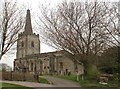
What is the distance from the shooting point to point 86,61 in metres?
35.6

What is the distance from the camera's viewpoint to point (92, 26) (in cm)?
3509

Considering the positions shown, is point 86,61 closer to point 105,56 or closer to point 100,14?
point 105,56

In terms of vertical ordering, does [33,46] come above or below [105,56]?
above

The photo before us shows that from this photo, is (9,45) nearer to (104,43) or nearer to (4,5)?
(4,5)

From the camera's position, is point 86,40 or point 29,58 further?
point 29,58

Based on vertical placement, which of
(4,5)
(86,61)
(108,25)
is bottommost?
(86,61)

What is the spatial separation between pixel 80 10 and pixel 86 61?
287 inches


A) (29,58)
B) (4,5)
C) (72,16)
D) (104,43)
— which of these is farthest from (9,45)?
(29,58)

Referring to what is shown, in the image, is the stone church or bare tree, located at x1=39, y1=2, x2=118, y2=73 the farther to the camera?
the stone church

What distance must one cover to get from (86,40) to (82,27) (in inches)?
75.9

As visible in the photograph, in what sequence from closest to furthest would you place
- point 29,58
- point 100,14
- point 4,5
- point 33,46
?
point 4,5 < point 100,14 < point 29,58 < point 33,46

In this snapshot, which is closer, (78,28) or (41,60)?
(78,28)

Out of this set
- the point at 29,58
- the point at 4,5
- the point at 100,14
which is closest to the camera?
the point at 4,5

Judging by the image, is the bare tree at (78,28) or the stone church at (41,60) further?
the stone church at (41,60)
